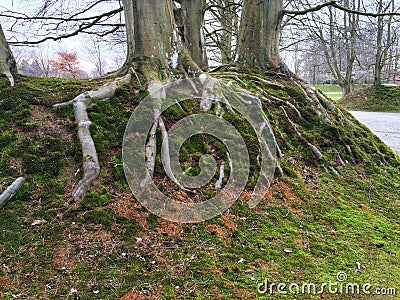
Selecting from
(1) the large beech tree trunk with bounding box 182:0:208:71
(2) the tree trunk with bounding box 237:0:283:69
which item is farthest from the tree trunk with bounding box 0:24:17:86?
(2) the tree trunk with bounding box 237:0:283:69

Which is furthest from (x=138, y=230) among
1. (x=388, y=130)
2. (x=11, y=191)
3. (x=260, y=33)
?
(x=388, y=130)

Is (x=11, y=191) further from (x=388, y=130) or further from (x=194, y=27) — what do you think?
(x=388, y=130)

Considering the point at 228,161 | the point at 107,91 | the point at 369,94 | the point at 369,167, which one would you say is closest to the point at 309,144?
the point at 369,167

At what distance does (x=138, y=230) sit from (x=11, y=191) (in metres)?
1.34

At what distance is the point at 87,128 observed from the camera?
387 centimetres

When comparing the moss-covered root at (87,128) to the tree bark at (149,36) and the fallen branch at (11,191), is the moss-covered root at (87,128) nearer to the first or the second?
the tree bark at (149,36)

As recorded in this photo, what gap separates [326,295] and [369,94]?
20.8 meters

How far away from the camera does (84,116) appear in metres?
4.03

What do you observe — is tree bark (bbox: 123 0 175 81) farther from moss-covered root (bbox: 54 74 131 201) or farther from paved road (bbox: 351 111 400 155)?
paved road (bbox: 351 111 400 155)

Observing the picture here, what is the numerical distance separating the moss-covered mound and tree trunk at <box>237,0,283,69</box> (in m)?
14.7

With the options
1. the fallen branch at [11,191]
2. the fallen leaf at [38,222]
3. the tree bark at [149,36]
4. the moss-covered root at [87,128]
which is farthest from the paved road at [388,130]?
A: the fallen branch at [11,191]

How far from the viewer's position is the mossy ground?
2.68 m

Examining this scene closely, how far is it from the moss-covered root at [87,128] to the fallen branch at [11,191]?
0.56m

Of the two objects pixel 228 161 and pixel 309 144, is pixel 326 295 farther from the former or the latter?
pixel 309 144
